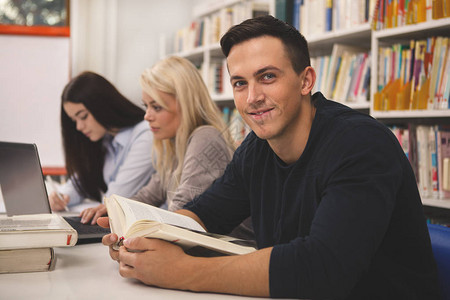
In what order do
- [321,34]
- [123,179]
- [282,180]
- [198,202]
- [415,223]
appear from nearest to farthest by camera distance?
[415,223]
[282,180]
[198,202]
[123,179]
[321,34]

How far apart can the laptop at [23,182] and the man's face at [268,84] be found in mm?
540

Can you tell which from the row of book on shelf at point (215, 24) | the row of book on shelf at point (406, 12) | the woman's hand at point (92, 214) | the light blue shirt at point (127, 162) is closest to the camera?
the woman's hand at point (92, 214)

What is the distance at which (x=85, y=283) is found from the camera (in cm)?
89

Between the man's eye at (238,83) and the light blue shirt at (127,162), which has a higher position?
the man's eye at (238,83)

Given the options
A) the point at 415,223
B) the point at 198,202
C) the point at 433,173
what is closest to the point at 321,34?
the point at 433,173

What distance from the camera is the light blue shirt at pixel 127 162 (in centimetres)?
221

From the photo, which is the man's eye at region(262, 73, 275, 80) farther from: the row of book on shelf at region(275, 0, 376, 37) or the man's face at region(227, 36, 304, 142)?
the row of book on shelf at region(275, 0, 376, 37)

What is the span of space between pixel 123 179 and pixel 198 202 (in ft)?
3.24

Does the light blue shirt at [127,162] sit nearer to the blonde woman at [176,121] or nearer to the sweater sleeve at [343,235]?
the blonde woman at [176,121]

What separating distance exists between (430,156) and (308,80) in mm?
1181

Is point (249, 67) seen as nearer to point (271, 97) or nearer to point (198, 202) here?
point (271, 97)

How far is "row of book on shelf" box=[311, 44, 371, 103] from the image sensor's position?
7.73 ft

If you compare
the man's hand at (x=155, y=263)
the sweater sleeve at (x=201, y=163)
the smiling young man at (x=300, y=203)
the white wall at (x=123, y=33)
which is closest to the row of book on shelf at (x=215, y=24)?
the white wall at (x=123, y=33)

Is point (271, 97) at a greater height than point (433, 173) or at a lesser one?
greater
